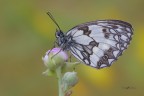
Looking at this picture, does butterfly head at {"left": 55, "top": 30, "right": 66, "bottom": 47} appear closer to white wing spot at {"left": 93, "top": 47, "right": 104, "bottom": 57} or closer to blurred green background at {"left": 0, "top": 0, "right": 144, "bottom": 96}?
white wing spot at {"left": 93, "top": 47, "right": 104, "bottom": 57}

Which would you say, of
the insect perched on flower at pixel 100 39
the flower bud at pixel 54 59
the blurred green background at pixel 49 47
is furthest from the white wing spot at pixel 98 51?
the blurred green background at pixel 49 47

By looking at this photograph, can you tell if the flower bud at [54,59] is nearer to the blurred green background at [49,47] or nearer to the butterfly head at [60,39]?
the butterfly head at [60,39]

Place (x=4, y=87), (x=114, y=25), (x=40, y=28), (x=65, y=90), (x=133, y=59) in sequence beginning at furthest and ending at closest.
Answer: (x=40, y=28)
(x=133, y=59)
(x=4, y=87)
(x=114, y=25)
(x=65, y=90)

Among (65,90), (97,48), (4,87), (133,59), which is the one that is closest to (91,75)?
(133,59)

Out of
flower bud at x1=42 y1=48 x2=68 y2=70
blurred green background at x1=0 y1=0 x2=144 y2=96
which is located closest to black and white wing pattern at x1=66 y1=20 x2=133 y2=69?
flower bud at x1=42 y1=48 x2=68 y2=70

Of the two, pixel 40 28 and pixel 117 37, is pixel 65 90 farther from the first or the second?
pixel 40 28

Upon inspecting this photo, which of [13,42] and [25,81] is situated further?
[13,42]
